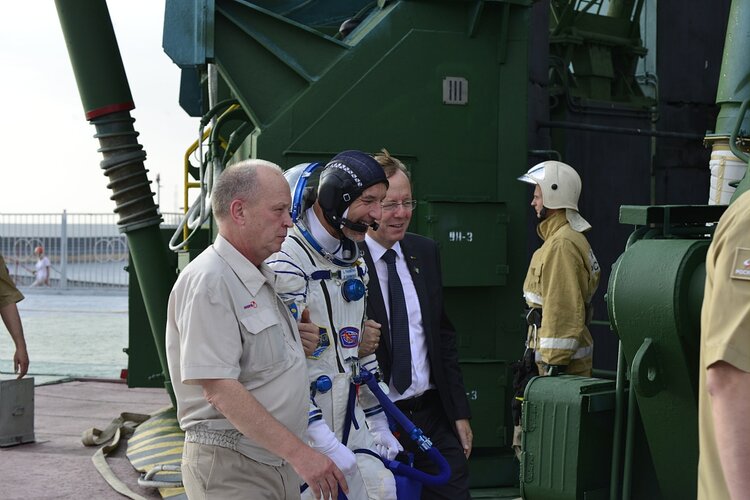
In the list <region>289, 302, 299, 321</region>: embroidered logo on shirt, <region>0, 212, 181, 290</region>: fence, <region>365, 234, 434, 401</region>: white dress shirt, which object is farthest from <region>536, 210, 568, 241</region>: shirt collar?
<region>0, 212, 181, 290</region>: fence

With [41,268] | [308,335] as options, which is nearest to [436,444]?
[308,335]

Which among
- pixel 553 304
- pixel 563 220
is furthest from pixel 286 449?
pixel 563 220

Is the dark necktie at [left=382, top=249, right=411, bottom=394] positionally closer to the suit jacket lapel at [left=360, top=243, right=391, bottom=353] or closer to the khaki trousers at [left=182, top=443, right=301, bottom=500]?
the suit jacket lapel at [left=360, top=243, right=391, bottom=353]

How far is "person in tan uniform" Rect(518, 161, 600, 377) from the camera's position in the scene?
5852 millimetres

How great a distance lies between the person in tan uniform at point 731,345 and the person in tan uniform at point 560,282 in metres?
3.50

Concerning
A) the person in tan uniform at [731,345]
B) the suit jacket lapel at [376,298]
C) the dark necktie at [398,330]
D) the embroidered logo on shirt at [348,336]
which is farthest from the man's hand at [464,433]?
the person in tan uniform at [731,345]

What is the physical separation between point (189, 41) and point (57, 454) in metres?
3.51

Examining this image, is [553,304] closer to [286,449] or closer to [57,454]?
[286,449]

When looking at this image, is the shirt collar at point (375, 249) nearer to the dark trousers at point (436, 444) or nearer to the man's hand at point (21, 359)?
the dark trousers at point (436, 444)

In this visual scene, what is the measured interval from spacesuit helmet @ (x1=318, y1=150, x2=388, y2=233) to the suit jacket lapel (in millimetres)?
813

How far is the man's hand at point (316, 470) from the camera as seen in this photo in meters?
3.08

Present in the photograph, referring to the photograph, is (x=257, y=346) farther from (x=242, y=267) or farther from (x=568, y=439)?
(x=568, y=439)

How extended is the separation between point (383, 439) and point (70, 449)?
5272mm

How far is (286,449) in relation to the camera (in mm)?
3080
